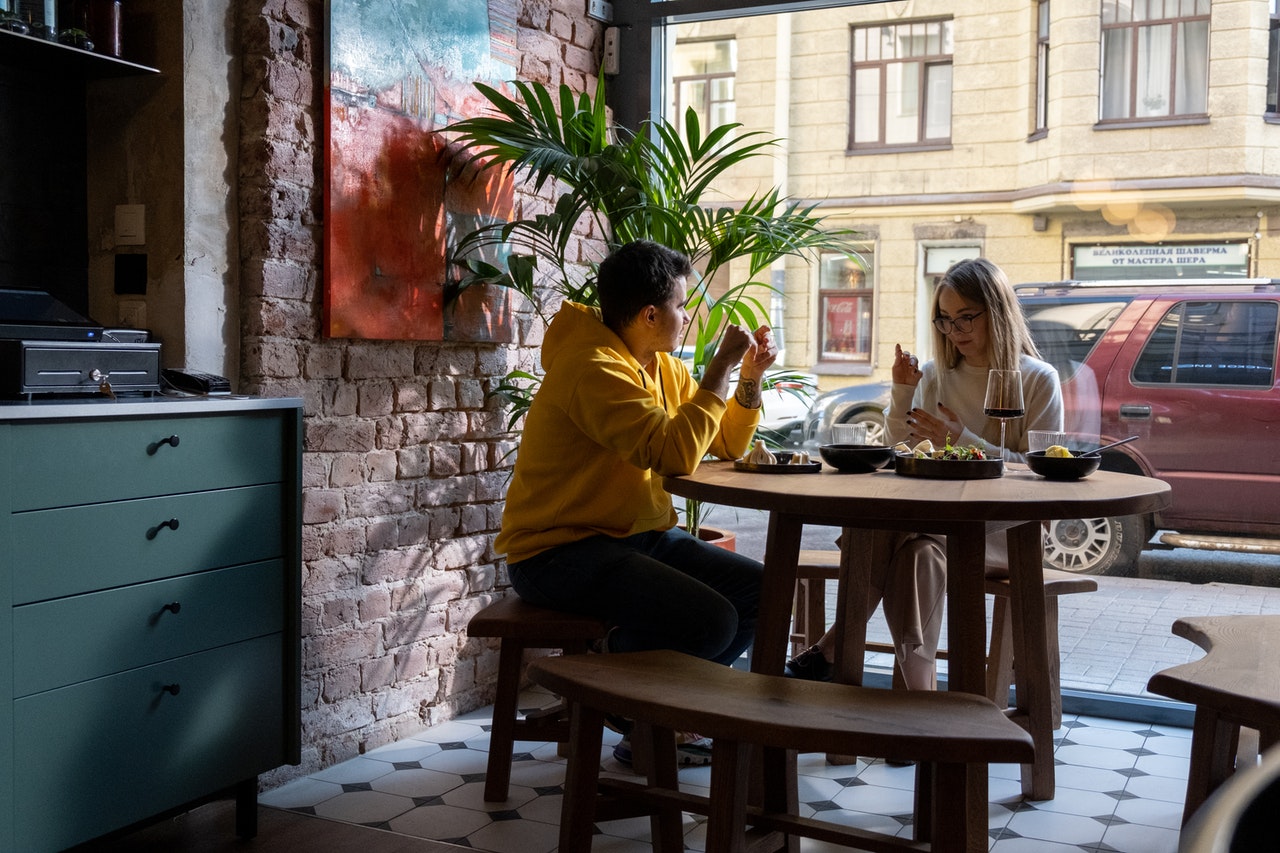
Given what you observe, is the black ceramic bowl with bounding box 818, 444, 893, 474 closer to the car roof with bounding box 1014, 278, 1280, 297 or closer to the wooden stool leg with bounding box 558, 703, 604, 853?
the wooden stool leg with bounding box 558, 703, 604, 853

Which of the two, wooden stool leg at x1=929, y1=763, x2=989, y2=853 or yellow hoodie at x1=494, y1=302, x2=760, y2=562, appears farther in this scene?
yellow hoodie at x1=494, y1=302, x2=760, y2=562

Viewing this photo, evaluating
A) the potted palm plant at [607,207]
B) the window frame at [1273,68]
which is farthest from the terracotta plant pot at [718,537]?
the window frame at [1273,68]

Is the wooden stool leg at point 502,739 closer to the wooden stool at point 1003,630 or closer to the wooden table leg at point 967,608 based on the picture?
the wooden stool at point 1003,630

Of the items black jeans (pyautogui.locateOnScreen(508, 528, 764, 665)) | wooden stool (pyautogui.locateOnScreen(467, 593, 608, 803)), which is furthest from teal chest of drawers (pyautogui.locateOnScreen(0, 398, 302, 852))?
black jeans (pyautogui.locateOnScreen(508, 528, 764, 665))

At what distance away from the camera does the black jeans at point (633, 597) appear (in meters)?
2.53

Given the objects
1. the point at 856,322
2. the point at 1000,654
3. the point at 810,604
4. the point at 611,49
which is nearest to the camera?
the point at 1000,654

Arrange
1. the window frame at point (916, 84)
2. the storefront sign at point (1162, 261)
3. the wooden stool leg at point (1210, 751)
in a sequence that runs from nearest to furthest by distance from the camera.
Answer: the wooden stool leg at point (1210, 751), the storefront sign at point (1162, 261), the window frame at point (916, 84)

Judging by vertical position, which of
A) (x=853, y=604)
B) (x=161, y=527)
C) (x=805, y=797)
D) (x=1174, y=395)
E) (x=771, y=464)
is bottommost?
(x=805, y=797)

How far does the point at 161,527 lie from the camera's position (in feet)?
7.45

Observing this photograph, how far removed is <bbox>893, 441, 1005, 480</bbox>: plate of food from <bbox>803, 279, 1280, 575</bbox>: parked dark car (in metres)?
1.13

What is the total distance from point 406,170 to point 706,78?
4.70 ft

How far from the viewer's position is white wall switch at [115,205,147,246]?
264cm

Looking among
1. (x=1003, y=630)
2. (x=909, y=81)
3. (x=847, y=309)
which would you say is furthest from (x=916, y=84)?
(x=1003, y=630)

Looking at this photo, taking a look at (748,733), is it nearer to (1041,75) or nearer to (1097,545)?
(1097,545)
